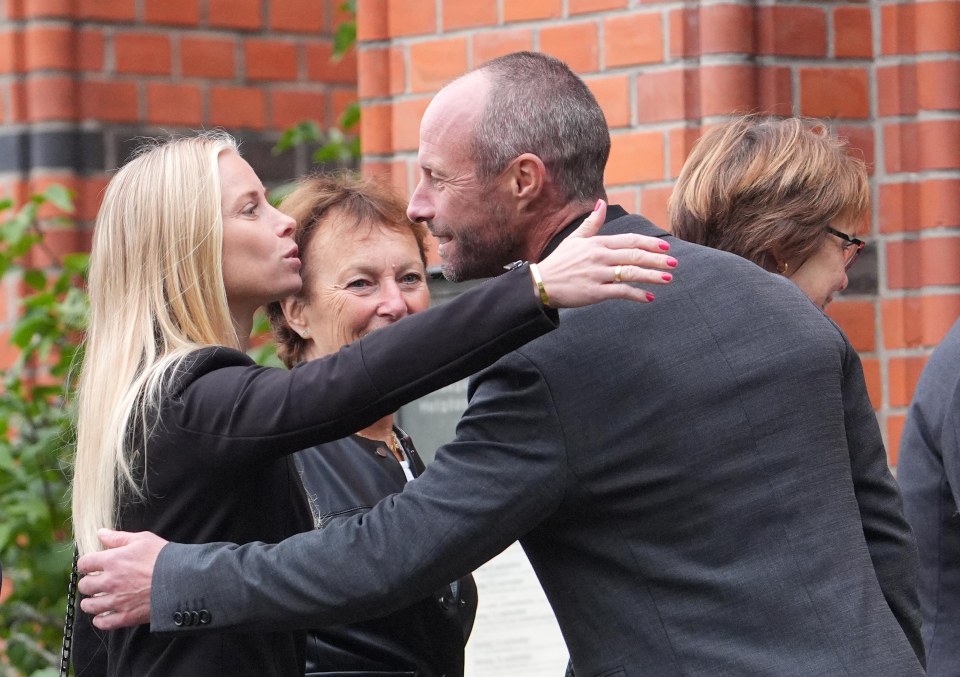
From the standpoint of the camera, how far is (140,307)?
2561 mm

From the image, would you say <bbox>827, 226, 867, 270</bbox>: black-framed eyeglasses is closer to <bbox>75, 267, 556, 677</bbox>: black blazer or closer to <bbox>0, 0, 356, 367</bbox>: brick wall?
<bbox>75, 267, 556, 677</bbox>: black blazer

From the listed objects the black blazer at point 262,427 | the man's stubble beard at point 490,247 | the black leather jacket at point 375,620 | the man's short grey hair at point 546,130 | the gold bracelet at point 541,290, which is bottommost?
the black leather jacket at point 375,620

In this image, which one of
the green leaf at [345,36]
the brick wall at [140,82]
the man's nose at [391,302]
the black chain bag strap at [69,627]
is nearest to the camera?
the black chain bag strap at [69,627]

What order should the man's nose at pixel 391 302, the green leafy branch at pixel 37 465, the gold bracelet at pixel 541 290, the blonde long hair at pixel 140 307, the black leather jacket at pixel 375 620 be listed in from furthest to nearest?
the green leafy branch at pixel 37 465
the man's nose at pixel 391 302
the black leather jacket at pixel 375 620
the blonde long hair at pixel 140 307
the gold bracelet at pixel 541 290

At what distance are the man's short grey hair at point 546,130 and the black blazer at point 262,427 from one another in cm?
31

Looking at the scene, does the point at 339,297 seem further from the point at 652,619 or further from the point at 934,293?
the point at 934,293

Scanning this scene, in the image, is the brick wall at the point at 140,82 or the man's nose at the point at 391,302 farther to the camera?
the brick wall at the point at 140,82

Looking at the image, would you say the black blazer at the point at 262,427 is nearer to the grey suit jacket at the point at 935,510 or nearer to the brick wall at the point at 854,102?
the grey suit jacket at the point at 935,510

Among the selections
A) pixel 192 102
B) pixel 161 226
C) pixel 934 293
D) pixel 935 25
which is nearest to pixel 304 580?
pixel 161 226

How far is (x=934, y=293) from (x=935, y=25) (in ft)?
2.09

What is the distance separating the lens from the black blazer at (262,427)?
2.23 meters

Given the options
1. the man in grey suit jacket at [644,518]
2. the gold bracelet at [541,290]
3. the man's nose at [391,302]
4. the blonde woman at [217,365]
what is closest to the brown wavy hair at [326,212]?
the man's nose at [391,302]

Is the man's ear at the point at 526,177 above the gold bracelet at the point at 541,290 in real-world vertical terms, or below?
above

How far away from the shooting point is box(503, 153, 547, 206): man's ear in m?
2.47
